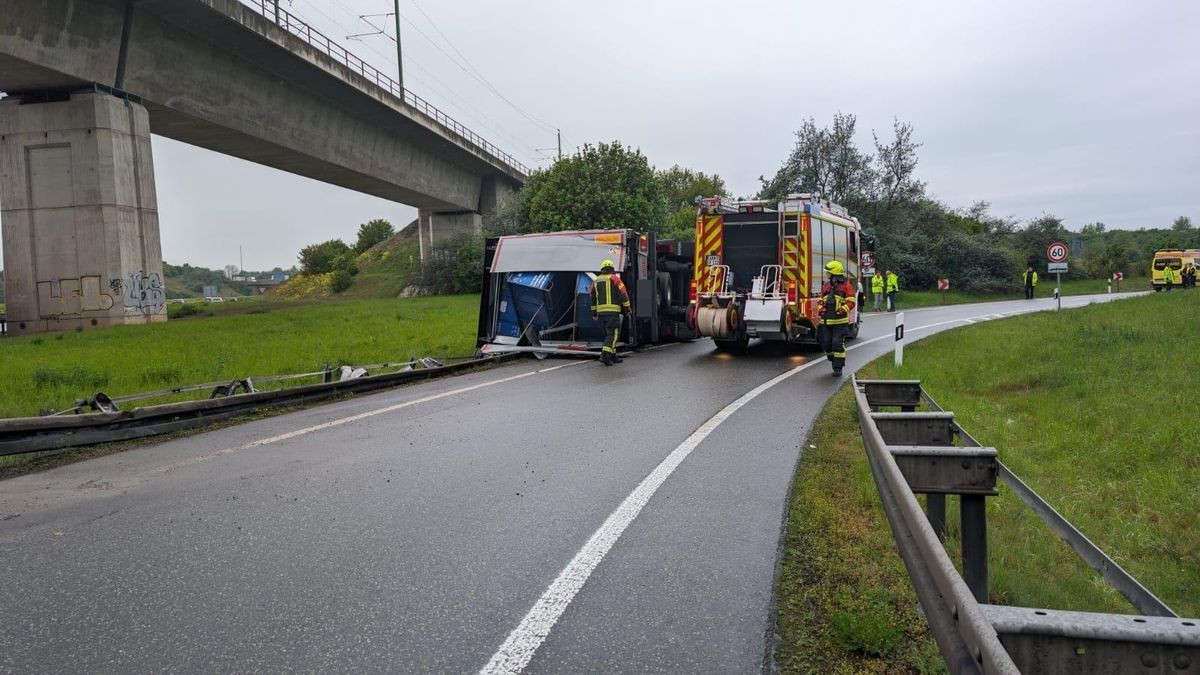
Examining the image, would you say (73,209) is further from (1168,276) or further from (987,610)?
(1168,276)

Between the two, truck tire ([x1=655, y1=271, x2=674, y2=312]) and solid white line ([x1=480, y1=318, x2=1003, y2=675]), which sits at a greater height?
truck tire ([x1=655, y1=271, x2=674, y2=312])

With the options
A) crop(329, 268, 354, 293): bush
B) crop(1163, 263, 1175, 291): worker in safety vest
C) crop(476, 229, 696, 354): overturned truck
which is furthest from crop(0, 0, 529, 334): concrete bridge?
crop(1163, 263, 1175, 291): worker in safety vest

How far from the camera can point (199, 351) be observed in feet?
52.7

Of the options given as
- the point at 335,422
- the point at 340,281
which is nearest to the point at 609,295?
the point at 335,422

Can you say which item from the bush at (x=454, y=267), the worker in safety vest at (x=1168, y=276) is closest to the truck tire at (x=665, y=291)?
the bush at (x=454, y=267)

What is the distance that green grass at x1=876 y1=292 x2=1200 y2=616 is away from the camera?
430 cm

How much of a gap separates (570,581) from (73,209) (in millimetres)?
24550

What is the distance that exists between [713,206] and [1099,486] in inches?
396

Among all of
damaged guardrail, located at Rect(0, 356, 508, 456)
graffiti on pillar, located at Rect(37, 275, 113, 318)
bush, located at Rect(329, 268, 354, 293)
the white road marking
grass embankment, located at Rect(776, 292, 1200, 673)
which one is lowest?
grass embankment, located at Rect(776, 292, 1200, 673)

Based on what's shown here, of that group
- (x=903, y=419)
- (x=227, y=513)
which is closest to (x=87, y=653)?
(x=227, y=513)

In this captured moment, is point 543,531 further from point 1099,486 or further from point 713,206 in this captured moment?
point 713,206

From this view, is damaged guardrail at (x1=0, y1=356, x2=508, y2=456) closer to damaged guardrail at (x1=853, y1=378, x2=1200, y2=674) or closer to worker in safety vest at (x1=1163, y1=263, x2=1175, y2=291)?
damaged guardrail at (x1=853, y1=378, x2=1200, y2=674)

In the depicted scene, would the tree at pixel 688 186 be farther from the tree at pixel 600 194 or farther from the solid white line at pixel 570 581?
the solid white line at pixel 570 581

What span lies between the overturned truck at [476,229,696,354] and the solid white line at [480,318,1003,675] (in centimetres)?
813
